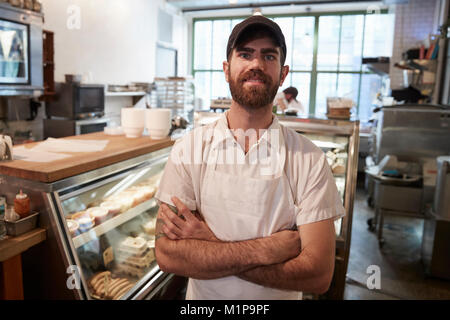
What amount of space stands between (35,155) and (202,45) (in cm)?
843

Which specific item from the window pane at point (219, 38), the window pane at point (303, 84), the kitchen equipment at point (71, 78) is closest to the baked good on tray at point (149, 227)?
the kitchen equipment at point (71, 78)

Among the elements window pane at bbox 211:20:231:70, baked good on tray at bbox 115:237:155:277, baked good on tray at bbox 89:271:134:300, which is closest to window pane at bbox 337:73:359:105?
window pane at bbox 211:20:231:70

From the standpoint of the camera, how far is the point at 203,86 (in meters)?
9.84

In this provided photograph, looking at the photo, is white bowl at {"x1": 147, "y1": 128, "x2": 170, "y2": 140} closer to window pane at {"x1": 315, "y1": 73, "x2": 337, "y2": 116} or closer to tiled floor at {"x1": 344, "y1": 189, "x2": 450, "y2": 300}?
tiled floor at {"x1": 344, "y1": 189, "x2": 450, "y2": 300}

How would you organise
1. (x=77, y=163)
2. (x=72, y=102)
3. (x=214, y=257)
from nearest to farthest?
(x=214, y=257) < (x=77, y=163) < (x=72, y=102)

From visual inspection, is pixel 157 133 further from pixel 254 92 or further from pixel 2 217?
pixel 254 92

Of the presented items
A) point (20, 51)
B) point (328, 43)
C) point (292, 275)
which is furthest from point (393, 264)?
point (328, 43)

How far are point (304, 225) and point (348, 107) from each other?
5.03ft

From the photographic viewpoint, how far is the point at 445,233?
3217 mm

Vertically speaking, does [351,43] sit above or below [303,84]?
above

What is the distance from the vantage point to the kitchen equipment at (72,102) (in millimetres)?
4887

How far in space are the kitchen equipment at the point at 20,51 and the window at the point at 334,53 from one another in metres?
5.86

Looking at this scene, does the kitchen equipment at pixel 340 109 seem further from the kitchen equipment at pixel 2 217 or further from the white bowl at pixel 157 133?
the kitchen equipment at pixel 2 217

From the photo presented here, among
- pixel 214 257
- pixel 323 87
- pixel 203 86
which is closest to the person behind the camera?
pixel 214 257
